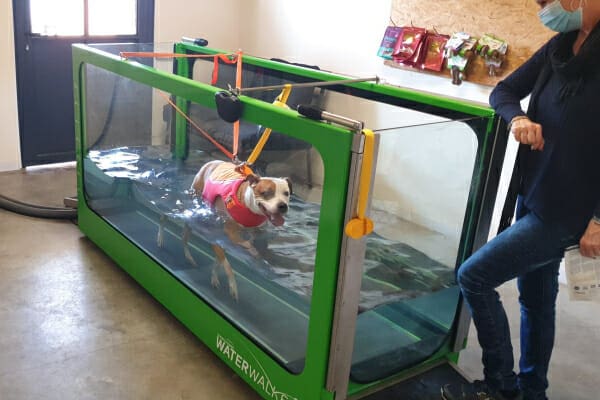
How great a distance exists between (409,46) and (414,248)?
6.09 feet

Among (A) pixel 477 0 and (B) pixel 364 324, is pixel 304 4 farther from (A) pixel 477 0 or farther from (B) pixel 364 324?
(B) pixel 364 324

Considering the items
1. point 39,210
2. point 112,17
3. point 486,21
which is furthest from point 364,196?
point 112,17

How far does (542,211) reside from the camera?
1.69m

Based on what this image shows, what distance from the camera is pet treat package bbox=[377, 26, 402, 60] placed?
3.66 m

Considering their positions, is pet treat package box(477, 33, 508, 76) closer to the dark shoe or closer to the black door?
the dark shoe

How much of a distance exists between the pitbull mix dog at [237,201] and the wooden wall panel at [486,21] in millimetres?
1631

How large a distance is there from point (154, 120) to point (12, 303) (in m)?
1.00

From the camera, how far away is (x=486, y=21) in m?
3.26

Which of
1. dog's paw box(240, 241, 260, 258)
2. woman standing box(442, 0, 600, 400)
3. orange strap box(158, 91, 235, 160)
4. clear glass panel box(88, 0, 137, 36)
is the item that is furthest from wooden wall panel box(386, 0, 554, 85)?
clear glass panel box(88, 0, 137, 36)

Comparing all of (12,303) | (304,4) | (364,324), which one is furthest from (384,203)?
(304,4)

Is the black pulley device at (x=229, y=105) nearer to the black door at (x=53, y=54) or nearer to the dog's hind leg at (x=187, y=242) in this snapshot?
the dog's hind leg at (x=187, y=242)

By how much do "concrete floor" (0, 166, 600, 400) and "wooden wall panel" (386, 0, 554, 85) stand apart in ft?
3.86

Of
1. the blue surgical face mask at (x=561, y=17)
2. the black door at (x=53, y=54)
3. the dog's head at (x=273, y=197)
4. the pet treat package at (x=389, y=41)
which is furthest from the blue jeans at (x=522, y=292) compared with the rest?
the black door at (x=53, y=54)

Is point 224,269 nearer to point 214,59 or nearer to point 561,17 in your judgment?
point 214,59
